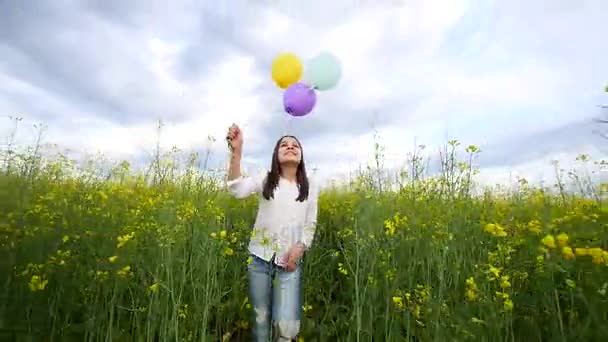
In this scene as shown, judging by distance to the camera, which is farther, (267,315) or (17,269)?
(267,315)

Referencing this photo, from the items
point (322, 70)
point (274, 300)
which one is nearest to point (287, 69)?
point (322, 70)

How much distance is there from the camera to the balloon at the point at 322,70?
371 centimetres

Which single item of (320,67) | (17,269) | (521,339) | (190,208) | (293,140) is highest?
(320,67)

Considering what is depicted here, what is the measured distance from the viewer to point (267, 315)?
8.96 ft

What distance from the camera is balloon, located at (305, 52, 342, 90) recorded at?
12.2 feet

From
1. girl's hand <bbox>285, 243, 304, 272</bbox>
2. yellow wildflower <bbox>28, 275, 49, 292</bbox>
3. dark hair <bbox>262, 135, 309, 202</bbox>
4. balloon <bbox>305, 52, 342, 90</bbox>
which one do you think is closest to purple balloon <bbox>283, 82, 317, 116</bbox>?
balloon <bbox>305, 52, 342, 90</bbox>

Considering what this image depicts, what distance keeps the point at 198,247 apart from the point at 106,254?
58 cm

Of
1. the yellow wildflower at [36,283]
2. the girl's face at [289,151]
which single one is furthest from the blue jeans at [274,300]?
the yellow wildflower at [36,283]

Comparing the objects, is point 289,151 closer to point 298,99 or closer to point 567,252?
point 298,99

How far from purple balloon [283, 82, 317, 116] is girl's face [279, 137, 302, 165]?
0.63m

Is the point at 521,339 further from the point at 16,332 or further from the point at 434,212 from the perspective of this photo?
the point at 16,332

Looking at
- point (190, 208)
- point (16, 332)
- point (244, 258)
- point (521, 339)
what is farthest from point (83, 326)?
point (521, 339)

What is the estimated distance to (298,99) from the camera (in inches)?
143

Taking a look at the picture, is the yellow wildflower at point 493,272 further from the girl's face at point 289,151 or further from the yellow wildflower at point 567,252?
the girl's face at point 289,151
